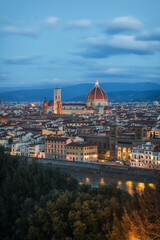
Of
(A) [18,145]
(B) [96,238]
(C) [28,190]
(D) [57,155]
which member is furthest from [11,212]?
(A) [18,145]

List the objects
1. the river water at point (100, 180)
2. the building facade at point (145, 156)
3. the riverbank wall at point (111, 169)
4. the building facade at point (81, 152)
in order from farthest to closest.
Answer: the building facade at point (81, 152), the building facade at point (145, 156), the riverbank wall at point (111, 169), the river water at point (100, 180)

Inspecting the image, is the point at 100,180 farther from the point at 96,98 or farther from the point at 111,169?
the point at 96,98

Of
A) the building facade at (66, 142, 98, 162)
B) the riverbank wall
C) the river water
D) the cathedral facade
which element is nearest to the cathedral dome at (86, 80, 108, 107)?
the cathedral facade

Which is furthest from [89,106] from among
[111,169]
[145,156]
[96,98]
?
[111,169]

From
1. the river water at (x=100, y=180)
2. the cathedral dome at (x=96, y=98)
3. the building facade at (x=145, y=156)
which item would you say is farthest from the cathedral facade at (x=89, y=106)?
the river water at (x=100, y=180)

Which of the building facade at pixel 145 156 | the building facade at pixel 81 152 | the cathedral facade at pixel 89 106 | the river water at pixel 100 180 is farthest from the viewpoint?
the cathedral facade at pixel 89 106

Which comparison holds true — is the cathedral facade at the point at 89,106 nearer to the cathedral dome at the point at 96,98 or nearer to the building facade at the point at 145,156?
→ the cathedral dome at the point at 96,98

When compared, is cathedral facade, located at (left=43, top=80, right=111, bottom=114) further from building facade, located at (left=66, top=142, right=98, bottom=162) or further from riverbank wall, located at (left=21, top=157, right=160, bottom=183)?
riverbank wall, located at (left=21, top=157, right=160, bottom=183)

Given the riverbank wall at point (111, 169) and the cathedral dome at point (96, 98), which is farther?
the cathedral dome at point (96, 98)
